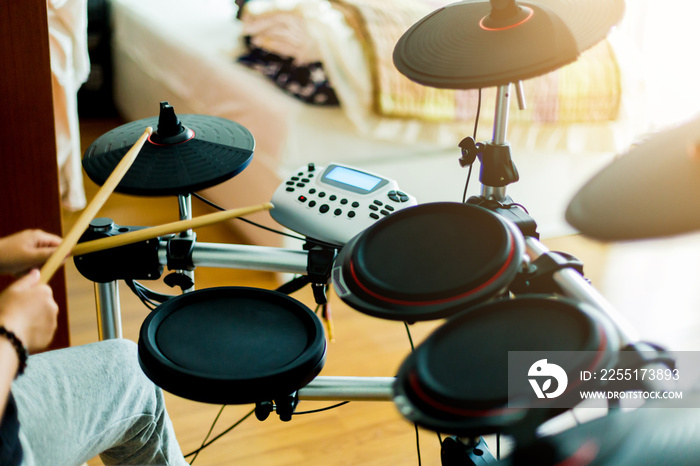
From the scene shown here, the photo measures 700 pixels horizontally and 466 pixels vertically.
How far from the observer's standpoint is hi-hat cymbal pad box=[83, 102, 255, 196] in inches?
36.3

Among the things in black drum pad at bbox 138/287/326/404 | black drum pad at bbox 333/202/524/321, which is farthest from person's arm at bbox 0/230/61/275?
black drum pad at bbox 333/202/524/321

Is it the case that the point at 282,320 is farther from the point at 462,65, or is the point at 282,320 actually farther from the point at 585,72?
the point at 585,72

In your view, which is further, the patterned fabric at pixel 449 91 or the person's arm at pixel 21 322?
the patterned fabric at pixel 449 91

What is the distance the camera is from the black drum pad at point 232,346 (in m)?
0.69

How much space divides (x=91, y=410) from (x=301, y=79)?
128cm

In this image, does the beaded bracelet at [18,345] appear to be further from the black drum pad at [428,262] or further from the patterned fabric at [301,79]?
the patterned fabric at [301,79]

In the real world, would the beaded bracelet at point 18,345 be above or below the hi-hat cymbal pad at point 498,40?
below

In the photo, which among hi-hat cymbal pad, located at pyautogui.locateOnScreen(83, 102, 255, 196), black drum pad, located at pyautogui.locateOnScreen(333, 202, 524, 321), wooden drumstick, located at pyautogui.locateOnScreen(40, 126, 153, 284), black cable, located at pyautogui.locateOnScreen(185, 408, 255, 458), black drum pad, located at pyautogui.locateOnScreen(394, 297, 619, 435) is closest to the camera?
black drum pad, located at pyautogui.locateOnScreen(394, 297, 619, 435)

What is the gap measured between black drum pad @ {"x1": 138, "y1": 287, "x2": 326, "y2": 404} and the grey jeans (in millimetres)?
151

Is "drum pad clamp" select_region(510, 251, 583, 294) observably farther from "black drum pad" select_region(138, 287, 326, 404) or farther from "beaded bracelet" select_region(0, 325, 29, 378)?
"beaded bracelet" select_region(0, 325, 29, 378)

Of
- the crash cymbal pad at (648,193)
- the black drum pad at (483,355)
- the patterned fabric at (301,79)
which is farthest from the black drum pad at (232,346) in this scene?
the patterned fabric at (301,79)

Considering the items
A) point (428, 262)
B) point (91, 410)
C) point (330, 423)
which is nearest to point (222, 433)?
point (330, 423)

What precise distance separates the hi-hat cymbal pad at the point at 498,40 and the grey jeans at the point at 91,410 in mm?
566

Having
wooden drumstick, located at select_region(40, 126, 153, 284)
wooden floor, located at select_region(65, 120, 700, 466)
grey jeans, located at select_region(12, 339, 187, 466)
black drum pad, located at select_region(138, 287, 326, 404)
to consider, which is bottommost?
wooden floor, located at select_region(65, 120, 700, 466)
